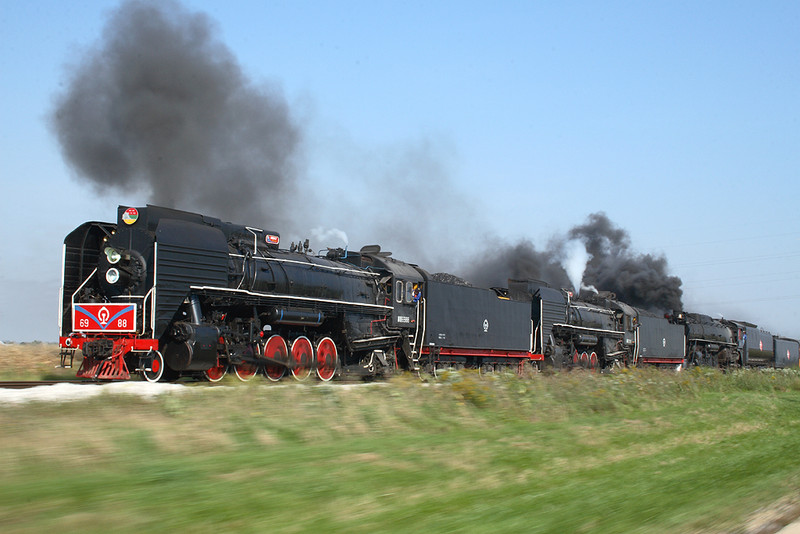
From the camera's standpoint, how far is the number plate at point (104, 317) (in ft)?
49.2

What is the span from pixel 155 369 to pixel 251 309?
2.89 metres

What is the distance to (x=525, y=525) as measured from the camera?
5.27 meters

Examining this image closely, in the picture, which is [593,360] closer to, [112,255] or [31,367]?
[31,367]

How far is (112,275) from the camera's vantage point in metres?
15.5

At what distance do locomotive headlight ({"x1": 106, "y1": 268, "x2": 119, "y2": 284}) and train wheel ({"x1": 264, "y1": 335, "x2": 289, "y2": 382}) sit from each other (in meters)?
3.71

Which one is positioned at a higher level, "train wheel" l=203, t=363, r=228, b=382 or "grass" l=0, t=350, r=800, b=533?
"train wheel" l=203, t=363, r=228, b=382

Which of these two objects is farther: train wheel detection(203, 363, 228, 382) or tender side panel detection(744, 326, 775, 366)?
tender side panel detection(744, 326, 775, 366)

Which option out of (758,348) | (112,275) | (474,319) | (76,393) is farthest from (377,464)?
(758,348)

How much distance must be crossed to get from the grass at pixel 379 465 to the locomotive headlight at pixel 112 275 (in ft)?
19.5

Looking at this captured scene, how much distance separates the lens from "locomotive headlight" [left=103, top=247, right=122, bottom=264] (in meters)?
15.5

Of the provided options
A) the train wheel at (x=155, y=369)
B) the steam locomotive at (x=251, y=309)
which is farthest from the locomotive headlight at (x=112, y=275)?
the train wheel at (x=155, y=369)

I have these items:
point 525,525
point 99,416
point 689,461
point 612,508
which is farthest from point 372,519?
point 689,461

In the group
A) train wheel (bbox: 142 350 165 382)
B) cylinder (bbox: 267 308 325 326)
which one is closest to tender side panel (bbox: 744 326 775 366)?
cylinder (bbox: 267 308 325 326)

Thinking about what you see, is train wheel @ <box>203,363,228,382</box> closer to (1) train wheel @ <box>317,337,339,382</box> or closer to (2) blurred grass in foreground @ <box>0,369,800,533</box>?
(1) train wheel @ <box>317,337,339,382</box>
